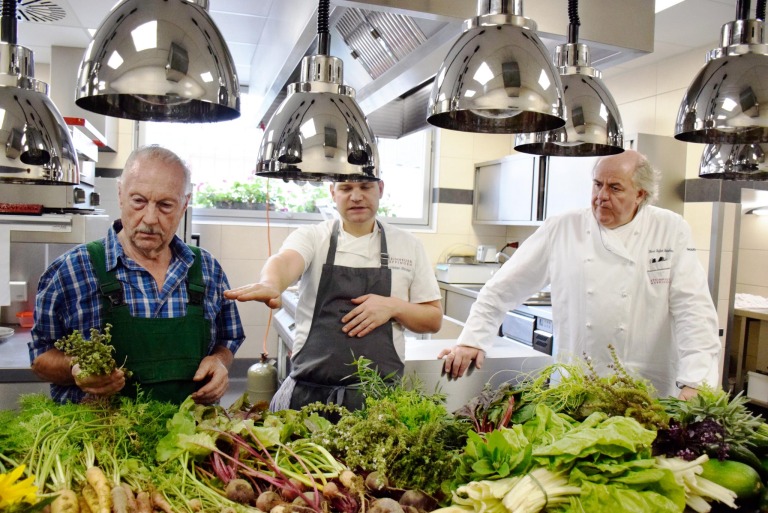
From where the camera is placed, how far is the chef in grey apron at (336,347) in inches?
93.4

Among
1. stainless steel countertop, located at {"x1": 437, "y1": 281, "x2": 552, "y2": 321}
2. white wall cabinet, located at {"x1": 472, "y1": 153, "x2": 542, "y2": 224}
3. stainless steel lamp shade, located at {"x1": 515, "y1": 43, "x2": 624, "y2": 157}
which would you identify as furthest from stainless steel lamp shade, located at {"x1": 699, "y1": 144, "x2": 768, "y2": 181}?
white wall cabinet, located at {"x1": 472, "y1": 153, "x2": 542, "y2": 224}

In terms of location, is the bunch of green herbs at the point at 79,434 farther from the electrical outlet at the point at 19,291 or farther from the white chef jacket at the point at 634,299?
the electrical outlet at the point at 19,291

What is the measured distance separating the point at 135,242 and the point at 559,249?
1849 millimetres

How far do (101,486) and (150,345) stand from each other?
0.84 m

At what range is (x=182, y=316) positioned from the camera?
2.03 meters

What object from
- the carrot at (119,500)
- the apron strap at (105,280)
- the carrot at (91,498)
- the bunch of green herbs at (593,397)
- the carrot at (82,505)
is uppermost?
the apron strap at (105,280)

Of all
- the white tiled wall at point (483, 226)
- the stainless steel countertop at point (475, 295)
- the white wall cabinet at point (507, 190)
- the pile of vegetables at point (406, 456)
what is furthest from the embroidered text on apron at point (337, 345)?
the white wall cabinet at point (507, 190)

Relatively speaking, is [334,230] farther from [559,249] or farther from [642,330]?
[642,330]

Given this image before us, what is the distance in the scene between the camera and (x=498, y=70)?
1022 mm

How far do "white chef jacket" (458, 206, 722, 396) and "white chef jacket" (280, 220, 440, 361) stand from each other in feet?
0.91

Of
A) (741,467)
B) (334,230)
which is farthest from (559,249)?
(741,467)

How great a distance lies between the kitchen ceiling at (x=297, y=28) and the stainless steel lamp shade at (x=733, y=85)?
0.30 meters

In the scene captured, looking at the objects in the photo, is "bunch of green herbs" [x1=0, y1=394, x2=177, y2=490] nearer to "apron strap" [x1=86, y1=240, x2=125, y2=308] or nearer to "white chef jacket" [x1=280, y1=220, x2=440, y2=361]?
"apron strap" [x1=86, y1=240, x2=125, y2=308]

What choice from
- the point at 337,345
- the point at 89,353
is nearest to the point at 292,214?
the point at 337,345
